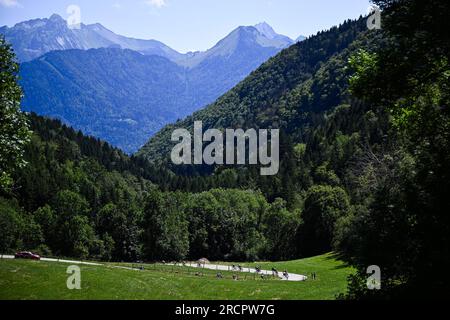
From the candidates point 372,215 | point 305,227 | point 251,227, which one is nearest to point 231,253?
point 251,227

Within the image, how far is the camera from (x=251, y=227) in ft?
462

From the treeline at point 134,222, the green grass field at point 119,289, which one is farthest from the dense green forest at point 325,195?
the green grass field at point 119,289

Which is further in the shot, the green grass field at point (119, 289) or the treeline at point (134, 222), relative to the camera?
the treeline at point (134, 222)

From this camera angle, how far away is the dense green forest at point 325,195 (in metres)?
20.5

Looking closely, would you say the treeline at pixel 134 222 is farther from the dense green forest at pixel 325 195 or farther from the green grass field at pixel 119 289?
the green grass field at pixel 119 289

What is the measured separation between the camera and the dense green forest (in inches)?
806

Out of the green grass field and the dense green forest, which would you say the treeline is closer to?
the dense green forest

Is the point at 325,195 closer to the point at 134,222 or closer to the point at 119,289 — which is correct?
the point at 134,222

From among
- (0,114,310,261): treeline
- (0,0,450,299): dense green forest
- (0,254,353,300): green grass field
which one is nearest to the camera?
(0,0,450,299): dense green forest

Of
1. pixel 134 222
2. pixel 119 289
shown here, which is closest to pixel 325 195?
pixel 134 222

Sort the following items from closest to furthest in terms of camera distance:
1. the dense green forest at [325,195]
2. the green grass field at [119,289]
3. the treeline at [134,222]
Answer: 1. the dense green forest at [325,195]
2. the green grass field at [119,289]
3. the treeline at [134,222]

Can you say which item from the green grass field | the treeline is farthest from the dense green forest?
the green grass field

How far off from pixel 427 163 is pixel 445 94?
3.91 m

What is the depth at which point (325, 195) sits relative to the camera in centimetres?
11162
